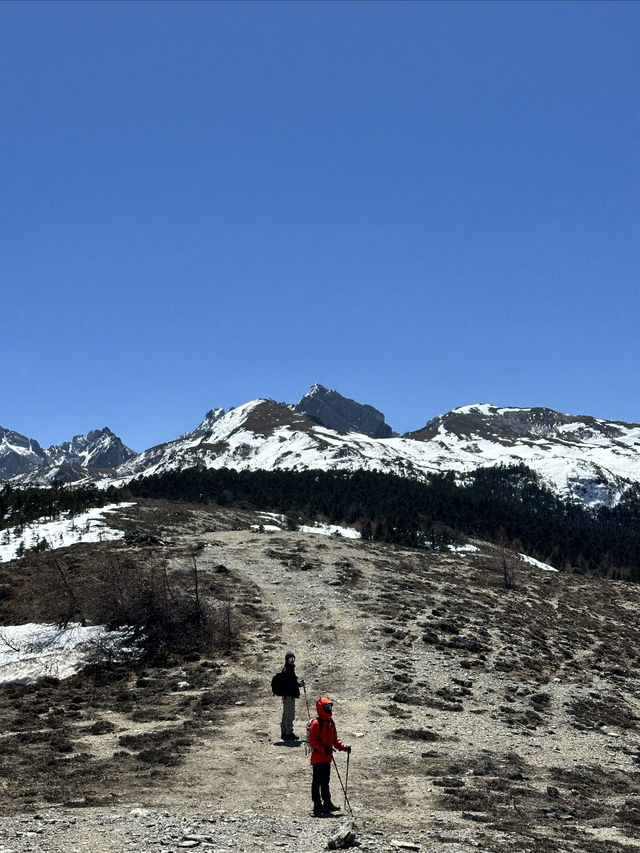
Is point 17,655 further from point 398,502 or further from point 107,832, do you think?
point 398,502

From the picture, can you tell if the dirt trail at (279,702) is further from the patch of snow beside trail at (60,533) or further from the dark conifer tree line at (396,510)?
the dark conifer tree line at (396,510)

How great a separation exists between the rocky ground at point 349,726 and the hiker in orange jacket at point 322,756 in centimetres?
45

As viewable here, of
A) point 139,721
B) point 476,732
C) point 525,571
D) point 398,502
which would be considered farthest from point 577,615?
point 398,502

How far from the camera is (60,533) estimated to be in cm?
5975

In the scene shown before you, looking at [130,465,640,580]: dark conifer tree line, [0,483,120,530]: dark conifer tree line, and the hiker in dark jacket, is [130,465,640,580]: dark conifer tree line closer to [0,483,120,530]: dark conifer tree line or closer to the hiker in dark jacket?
[0,483,120,530]: dark conifer tree line

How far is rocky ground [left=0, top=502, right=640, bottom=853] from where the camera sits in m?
11.7

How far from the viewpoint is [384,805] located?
13367 millimetres

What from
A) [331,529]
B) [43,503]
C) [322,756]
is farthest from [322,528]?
[322,756]

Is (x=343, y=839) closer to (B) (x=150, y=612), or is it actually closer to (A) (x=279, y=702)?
(A) (x=279, y=702)

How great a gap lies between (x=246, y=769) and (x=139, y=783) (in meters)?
2.79

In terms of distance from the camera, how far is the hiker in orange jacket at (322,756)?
12602mm

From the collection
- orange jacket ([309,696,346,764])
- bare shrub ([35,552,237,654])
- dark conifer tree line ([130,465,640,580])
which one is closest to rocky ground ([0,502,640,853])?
bare shrub ([35,552,237,654])

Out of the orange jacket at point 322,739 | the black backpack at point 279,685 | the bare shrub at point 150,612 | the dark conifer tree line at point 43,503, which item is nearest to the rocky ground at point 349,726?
the bare shrub at point 150,612

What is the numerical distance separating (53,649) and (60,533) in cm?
3407
